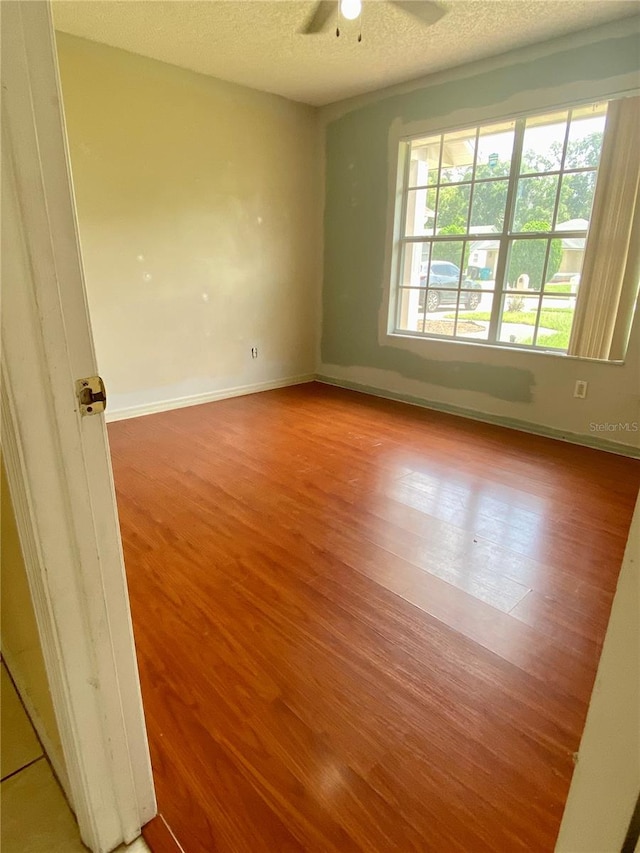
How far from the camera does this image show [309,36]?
116 inches

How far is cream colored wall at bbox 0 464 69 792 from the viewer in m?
0.94

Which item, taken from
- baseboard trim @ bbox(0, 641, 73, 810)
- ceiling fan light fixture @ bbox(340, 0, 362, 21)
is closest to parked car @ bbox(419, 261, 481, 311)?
ceiling fan light fixture @ bbox(340, 0, 362, 21)

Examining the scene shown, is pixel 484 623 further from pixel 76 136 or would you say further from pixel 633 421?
pixel 76 136

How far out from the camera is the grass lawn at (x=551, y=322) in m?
3.34

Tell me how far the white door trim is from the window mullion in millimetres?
3466

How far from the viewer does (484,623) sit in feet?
5.43

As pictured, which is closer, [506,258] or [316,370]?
[506,258]

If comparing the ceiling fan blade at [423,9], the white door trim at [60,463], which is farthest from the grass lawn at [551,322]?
the white door trim at [60,463]

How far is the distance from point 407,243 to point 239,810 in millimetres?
4064

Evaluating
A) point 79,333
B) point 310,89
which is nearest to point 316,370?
point 310,89

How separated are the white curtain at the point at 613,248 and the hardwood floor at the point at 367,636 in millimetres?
845

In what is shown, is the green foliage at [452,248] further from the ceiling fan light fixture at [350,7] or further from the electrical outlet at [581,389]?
the ceiling fan light fixture at [350,7]

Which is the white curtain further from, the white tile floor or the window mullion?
the white tile floor

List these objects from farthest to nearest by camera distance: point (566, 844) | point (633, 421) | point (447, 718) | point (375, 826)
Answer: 1. point (633, 421)
2. point (447, 718)
3. point (375, 826)
4. point (566, 844)
